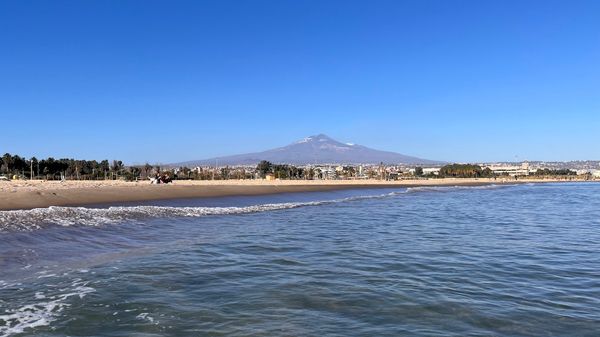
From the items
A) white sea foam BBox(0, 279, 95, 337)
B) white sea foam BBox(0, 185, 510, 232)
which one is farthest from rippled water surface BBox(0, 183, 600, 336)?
white sea foam BBox(0, 185, 510, 232)

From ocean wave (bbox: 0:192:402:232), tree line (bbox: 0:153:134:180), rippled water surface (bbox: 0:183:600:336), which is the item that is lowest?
rippled water surface (bbox: 0:183:600:336)

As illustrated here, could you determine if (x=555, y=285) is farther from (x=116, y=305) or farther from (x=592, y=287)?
(x=116, y=305)

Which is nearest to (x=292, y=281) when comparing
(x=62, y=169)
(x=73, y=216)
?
(x=73, y=216)

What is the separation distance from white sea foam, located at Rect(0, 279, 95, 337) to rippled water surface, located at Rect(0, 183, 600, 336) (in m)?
0.02

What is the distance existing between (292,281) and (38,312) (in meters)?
3.81

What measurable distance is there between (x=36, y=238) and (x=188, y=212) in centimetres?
928

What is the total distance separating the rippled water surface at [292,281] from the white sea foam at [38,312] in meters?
0.02

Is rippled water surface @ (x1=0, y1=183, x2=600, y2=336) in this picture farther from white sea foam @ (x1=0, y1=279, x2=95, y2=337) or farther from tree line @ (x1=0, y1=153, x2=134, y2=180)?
tree line @ (x1=0, y1=153, x2=134, y2=180)

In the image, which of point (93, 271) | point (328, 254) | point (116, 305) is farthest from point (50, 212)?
point (116, 305)

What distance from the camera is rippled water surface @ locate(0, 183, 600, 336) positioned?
5.97m

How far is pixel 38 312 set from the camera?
21.1 feet

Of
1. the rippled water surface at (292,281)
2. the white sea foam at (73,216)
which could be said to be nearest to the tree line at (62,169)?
the white sea foam at (73,216)

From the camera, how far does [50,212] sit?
1847 cm

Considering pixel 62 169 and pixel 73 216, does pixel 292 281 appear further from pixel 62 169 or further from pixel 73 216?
pixel 62 169
